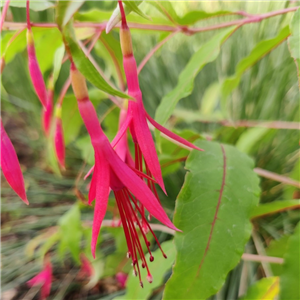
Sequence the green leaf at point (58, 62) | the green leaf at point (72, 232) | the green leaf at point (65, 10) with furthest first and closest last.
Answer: the green leaf at point (72, 232)
the green leaf at point (58, 62)
the green leaf at point (65, 10)

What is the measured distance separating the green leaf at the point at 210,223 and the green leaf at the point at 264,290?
0.43 feet

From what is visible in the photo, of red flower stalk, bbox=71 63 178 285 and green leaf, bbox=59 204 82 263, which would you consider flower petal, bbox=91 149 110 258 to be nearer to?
red flower stalk, bbox=71 63 178 285

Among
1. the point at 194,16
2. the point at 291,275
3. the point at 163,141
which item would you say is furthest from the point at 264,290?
the point at 194,16

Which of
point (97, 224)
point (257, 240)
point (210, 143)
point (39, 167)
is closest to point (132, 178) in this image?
point (97, 224)

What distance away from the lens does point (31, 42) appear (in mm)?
232

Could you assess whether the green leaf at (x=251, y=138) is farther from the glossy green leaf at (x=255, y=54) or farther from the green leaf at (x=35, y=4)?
the green leaf at (x=35, y=4)

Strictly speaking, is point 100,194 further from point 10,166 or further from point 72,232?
point 72,232

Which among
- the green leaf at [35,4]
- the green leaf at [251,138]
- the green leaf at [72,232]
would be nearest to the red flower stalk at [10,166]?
the green leaf at [35,4]

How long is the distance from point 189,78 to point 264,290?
27 centimetres

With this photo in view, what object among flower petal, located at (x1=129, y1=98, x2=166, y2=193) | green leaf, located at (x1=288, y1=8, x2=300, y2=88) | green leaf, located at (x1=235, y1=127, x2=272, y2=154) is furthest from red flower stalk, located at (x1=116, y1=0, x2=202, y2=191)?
green leaf, located at (x1=235, y1=127, x2=272, y2=154)

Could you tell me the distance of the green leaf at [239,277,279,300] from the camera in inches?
14.1

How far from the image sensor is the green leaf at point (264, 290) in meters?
0.36

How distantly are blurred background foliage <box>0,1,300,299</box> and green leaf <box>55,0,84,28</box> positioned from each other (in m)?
0.23

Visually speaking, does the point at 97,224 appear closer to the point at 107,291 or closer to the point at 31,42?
the point at 31,42
